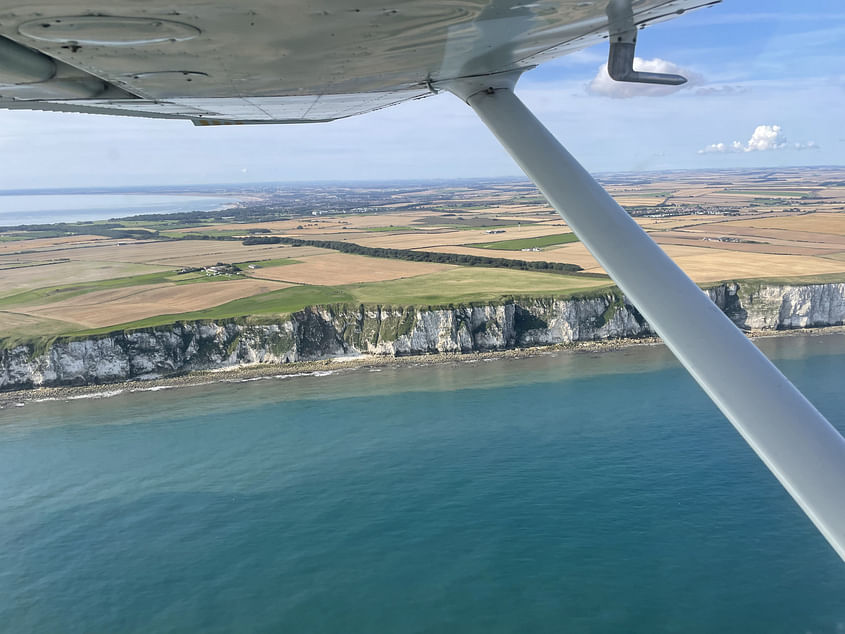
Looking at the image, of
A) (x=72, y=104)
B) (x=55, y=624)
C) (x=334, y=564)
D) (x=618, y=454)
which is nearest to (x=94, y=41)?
(x=72, y=104)

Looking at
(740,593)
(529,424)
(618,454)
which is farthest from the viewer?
(529,424)

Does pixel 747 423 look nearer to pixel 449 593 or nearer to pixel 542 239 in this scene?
pixel 449 593

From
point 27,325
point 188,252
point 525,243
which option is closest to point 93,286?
point 27,325

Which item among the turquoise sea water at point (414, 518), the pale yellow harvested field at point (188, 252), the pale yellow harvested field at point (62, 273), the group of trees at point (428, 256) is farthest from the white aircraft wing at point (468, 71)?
the pale yellow harvested field at point (188, 252)

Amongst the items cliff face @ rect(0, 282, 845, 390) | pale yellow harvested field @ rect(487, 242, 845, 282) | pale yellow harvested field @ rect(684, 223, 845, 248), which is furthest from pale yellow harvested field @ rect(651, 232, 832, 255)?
cliff face @ rect(0, 282, 845, 390)

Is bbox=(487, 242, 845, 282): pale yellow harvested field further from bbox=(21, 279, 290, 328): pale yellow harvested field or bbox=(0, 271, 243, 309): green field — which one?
bbox=(0, 271, 243, 309): green field

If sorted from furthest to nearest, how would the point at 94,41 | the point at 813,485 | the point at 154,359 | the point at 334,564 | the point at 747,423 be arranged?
the point at 154,359, the point at 334,564, the point at 747,423, the point at 813,485, the point at 94,41
